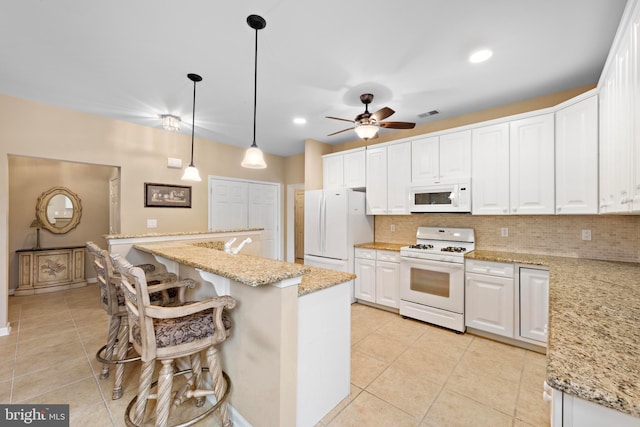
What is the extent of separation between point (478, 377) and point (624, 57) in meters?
2.39

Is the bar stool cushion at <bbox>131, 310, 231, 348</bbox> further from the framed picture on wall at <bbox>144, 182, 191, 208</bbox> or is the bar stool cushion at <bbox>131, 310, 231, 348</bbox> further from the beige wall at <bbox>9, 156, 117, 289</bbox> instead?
the beige wall at <bbox>9, 156, 117, 289</bbox>

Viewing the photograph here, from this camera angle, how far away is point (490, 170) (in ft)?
9.62

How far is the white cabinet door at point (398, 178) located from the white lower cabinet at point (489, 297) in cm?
112

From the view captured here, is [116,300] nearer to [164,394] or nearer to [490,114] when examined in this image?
[164,394]

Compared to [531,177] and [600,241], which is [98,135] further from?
[600,241]

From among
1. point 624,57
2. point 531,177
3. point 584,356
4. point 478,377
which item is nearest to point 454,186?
point 531,177

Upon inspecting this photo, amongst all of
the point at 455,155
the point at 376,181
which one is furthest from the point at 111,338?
the point at 455,155

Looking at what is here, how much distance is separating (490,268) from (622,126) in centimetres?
155

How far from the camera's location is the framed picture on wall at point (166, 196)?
3811 mm

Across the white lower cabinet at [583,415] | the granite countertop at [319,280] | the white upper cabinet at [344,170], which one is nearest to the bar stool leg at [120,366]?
the granite countertop at [319,280]

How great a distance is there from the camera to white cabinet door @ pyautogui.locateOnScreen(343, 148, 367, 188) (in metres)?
3.99

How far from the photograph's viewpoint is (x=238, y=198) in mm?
4918

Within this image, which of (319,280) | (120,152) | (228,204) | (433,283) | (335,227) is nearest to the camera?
(319,280)

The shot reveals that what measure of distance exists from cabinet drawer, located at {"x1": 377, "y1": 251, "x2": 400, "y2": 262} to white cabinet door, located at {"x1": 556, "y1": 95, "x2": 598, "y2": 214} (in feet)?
5.52
